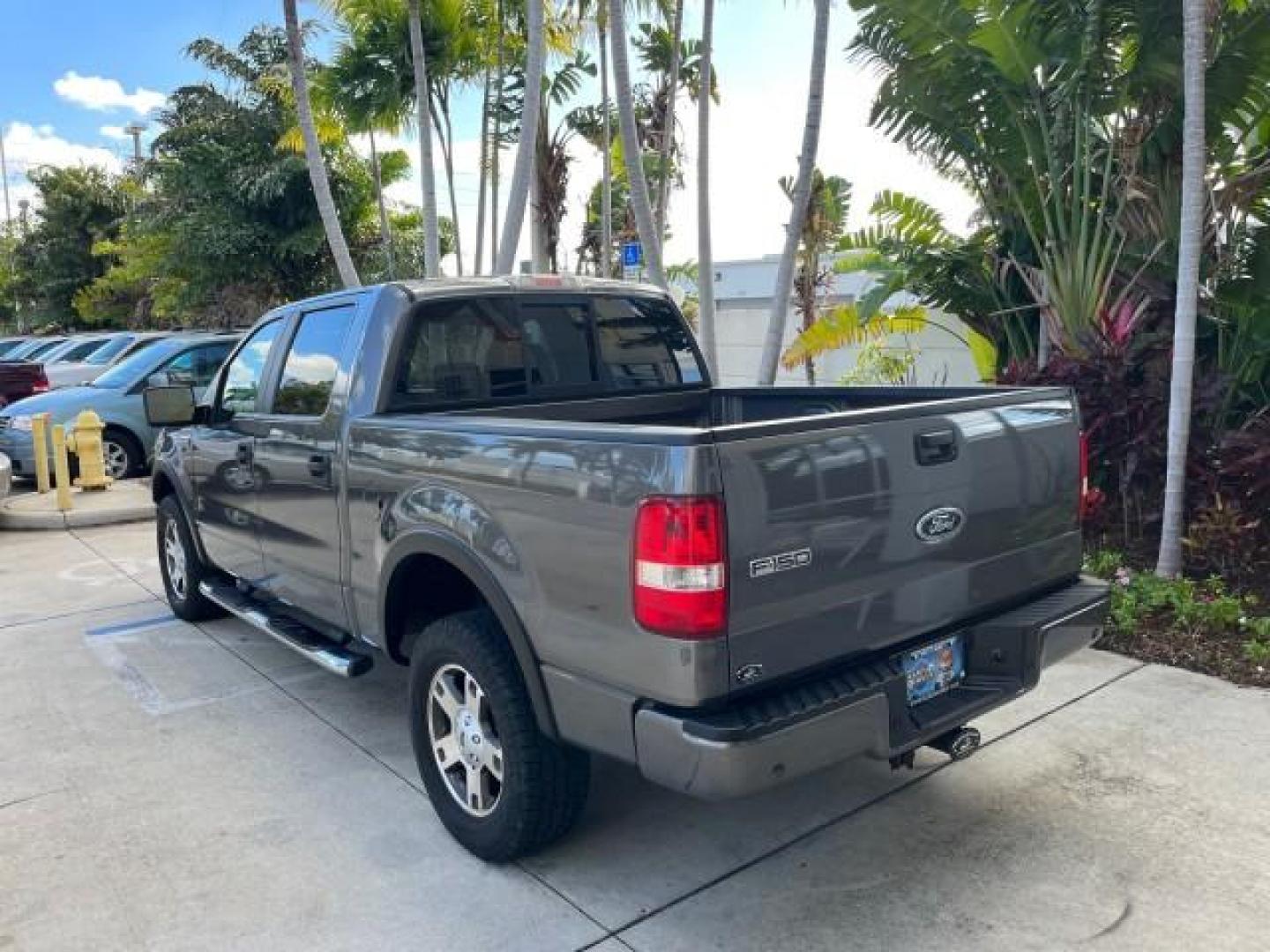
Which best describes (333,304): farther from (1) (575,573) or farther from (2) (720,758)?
(2) (720,758)

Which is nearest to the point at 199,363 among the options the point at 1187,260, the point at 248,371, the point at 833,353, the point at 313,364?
the point at 248,371

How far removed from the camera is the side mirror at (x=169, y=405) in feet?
17.8

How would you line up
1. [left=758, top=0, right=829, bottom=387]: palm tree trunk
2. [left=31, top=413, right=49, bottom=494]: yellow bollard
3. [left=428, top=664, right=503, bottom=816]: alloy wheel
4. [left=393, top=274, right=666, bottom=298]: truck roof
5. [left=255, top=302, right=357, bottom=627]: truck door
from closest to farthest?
[left=428, top=664, right=503, bottom=816]: alloy wheel
[left=393, top=274, right=666, bottom=298]: truck roof
[left=255, top=302, right=357, bottom=627]: truck door
[left=758, top=0, right=829, bottom=387]: palm tree trunk
[left=31, top=413, right=49, bottom=494]: yellow bollard

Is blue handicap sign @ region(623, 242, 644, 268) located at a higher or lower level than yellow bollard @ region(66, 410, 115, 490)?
higher

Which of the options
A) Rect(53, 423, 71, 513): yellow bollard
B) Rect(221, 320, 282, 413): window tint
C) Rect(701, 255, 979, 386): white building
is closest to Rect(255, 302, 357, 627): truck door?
Rect(221, 320, 282, 413): window tint

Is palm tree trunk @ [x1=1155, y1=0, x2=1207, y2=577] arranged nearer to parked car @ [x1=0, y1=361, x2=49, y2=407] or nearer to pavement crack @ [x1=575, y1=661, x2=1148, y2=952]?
pavement crack @ [x1=575, y1=661, x2=1148, y2=952]

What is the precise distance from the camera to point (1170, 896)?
3.05 metres

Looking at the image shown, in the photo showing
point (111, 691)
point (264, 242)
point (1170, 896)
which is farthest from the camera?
point (264, 242)

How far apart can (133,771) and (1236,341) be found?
6.79 metres

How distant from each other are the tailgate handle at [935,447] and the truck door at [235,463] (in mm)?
3150

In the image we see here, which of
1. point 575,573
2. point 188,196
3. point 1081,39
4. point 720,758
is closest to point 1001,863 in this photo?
point 720,758

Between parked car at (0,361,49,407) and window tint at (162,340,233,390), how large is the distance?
11.8 ft

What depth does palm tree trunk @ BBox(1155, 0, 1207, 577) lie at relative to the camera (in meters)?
5.27

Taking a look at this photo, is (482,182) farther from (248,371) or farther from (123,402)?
(248,371)
